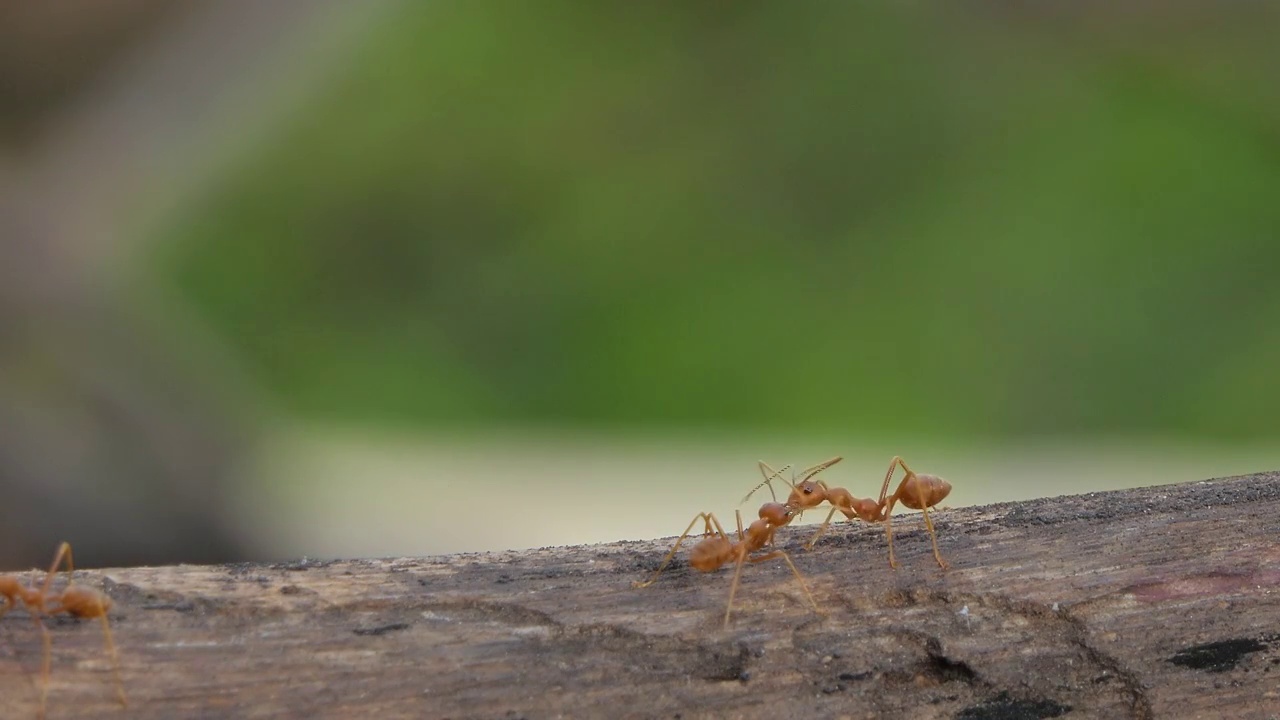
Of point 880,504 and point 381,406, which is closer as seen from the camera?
point 880,504

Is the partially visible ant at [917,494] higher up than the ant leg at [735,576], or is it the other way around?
the partially visible ant at [917,494]

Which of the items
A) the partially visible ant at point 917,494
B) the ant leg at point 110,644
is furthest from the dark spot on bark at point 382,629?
the partially visible ant at point 917,494

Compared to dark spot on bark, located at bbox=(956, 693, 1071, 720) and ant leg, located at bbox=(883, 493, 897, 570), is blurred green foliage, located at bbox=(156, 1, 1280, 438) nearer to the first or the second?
ant leg, located at bbox=(883, 493, 897, 570)

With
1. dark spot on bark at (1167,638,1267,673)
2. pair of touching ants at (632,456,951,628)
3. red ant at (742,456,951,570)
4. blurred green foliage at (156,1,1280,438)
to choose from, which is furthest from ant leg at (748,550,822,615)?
blurred green foliage at (156,1,1280,438)

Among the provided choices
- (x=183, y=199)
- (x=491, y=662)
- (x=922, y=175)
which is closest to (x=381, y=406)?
(x=183, y=199)

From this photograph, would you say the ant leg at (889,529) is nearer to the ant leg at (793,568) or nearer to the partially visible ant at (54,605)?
the ant leg at (793,568)

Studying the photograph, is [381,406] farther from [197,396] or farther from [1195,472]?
[1195,472]

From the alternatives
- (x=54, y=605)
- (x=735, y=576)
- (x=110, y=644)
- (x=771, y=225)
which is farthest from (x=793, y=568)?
(x=771, y=225)

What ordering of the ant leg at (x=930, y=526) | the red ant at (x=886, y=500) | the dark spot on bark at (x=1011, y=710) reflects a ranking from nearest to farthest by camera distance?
1. the dark spot on bark at (x=1011, y=710)
2. the ant leg at (x=930, y=526)
3. the red ant at (x=886, y=500)
